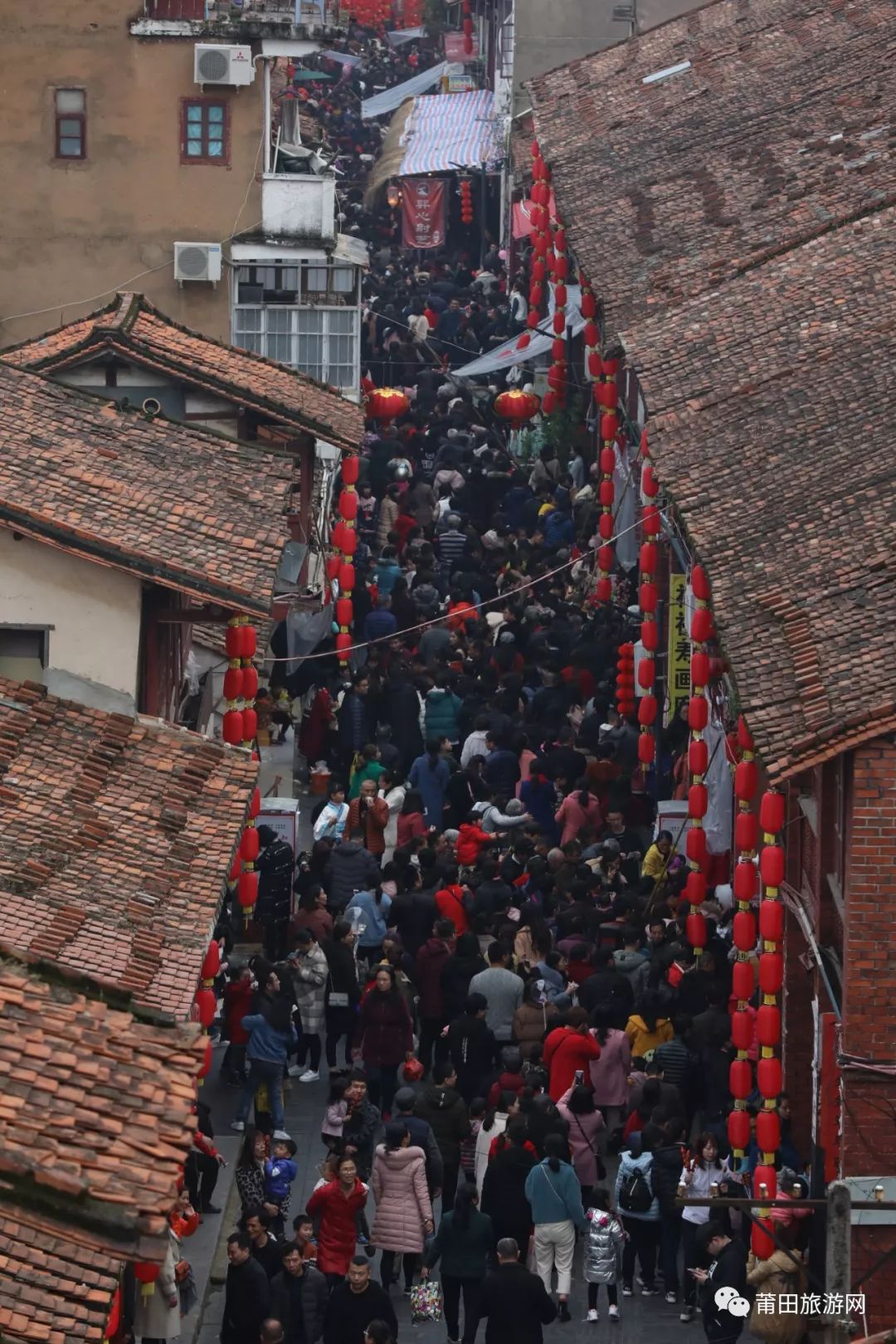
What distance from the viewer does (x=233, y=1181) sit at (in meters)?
21.9

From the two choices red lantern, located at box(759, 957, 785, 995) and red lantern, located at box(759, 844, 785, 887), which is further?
red lantern, located at box(759, 844, 785, 887)

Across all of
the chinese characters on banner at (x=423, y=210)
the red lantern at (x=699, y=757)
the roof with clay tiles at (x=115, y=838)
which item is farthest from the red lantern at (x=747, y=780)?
the chinese characters on banner at (x=423, y=210)

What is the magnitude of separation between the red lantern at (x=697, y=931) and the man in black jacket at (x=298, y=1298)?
7.20 metres

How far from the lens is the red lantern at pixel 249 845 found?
82.4 ft

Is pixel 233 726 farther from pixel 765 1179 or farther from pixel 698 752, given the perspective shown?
pixel 765 1179

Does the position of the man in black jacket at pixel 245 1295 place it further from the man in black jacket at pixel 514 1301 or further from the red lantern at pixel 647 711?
the red lantern at pixel 647 711

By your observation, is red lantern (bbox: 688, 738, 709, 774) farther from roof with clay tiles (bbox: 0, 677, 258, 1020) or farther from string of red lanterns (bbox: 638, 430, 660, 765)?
roof with clay tiles (bbox: 0, 677, 258, 1020)

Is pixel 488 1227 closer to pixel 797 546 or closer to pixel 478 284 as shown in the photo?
pixel 797 546

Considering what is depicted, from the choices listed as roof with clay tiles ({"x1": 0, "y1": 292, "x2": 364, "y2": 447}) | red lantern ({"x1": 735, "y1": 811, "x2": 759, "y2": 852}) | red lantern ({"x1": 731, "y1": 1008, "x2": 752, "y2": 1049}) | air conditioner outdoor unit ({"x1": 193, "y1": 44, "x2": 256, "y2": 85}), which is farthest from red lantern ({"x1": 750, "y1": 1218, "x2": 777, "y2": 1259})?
air conditioner outdoor unit ({"x1": 193, "y1": 44, "x2": 256, "y2": 85})

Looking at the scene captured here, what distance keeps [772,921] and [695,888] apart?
15.9ft

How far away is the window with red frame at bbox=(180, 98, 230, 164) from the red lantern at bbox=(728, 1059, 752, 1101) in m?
20.9

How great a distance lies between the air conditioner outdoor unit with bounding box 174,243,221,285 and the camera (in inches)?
1526

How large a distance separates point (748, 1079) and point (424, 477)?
21180 mm

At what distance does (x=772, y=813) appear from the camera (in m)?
20.7
